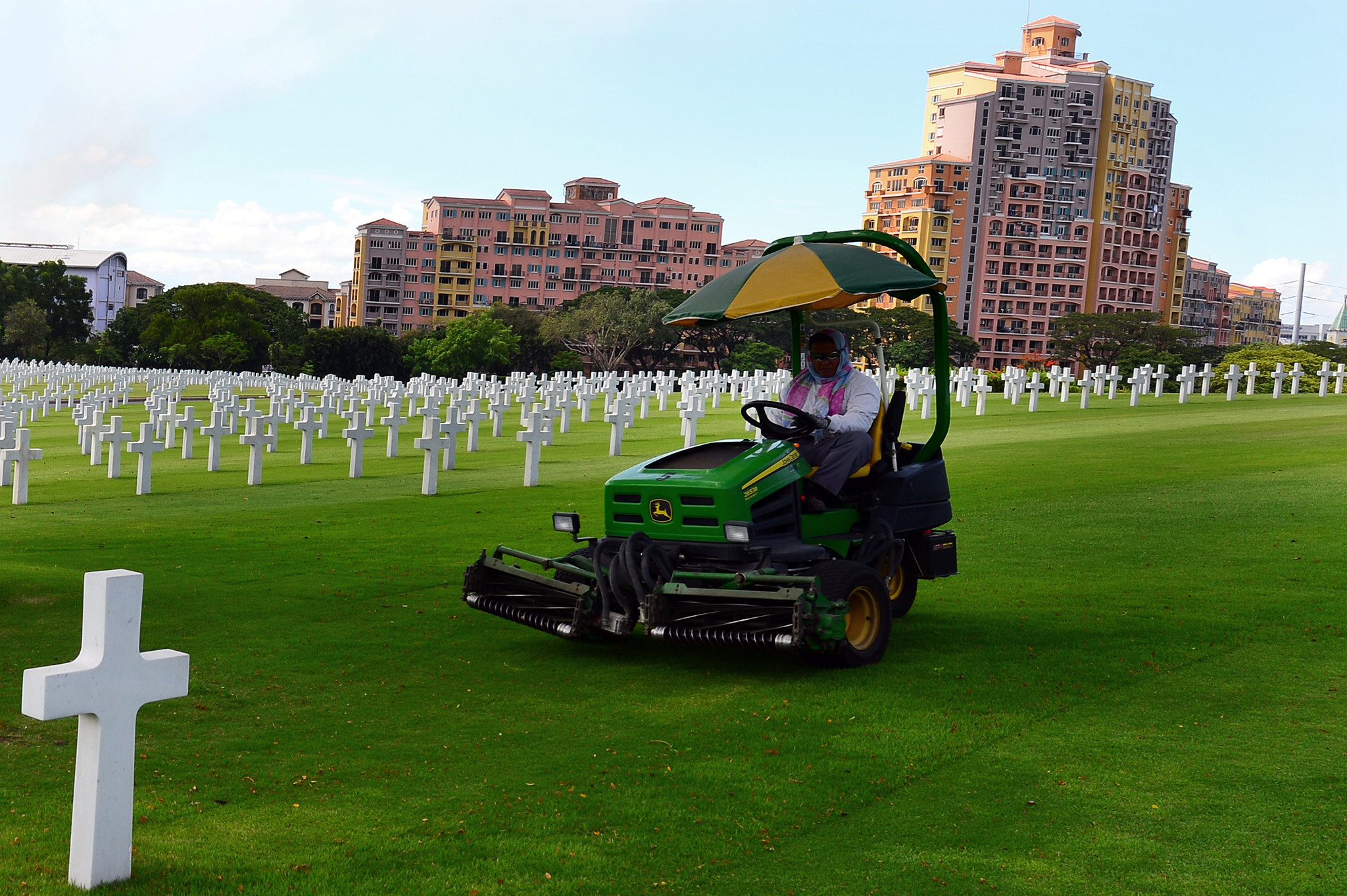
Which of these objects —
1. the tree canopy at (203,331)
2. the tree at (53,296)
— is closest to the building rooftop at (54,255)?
the tree at (53,296)

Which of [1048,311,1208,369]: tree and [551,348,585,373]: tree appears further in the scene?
[1048,311,1208,369]: tree

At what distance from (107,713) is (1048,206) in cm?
14124

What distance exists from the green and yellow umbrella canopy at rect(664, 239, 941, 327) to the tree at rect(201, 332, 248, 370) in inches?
3306

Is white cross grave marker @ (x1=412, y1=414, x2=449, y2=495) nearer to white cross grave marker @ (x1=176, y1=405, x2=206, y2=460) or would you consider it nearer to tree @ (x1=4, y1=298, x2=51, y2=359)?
white cross grave marker @ (x1=176, y1=405, x2=206, y2=460)

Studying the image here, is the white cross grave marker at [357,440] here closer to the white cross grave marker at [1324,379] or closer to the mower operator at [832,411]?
the mower operator at [832,411]

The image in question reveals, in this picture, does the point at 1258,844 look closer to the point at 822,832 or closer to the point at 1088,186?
the point at 822,832

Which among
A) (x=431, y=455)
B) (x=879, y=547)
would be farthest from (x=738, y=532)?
(x=431, y=455)

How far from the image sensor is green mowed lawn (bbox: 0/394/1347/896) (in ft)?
14.5

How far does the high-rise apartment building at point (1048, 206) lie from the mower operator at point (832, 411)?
12911cm

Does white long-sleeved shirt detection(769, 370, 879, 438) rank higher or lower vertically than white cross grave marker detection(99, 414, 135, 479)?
higher

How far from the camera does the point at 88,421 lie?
2714cm

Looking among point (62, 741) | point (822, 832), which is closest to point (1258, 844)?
point (822, 832)

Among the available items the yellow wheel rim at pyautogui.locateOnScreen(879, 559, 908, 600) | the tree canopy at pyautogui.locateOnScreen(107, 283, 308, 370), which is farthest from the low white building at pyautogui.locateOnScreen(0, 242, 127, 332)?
the yellow wheel rim at pyautogui.locateOnScreen(879, 559, 908, 600)

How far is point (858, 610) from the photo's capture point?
7406 mm
